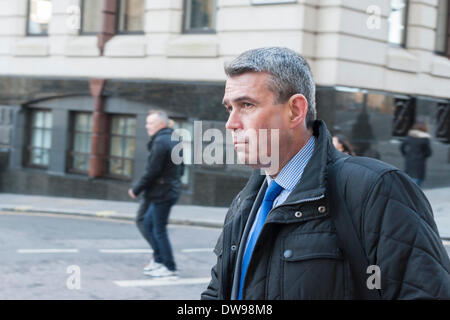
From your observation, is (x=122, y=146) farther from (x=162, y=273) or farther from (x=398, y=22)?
(x=162, y=273)

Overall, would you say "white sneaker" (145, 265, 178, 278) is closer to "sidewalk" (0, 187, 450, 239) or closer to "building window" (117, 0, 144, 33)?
"sidewalk" (0, 187, 450, 239)

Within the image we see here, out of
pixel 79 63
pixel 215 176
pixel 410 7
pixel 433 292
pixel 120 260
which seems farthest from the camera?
pixel 79 63

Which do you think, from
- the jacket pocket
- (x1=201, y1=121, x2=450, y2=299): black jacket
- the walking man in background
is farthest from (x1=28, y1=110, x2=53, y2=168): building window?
the jacket pocket

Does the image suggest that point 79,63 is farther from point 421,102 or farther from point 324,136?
point 324,136

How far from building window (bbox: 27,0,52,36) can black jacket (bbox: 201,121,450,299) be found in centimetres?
1710

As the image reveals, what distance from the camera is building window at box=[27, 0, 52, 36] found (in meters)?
18.1

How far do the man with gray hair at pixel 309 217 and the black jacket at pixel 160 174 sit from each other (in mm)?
5767

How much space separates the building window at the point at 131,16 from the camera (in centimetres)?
1666

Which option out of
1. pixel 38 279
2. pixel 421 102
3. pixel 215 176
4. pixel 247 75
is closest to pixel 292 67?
pixel 247 75

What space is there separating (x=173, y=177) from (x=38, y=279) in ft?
6.42

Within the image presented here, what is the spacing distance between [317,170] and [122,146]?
15.0m

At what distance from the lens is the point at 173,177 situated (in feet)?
26.9

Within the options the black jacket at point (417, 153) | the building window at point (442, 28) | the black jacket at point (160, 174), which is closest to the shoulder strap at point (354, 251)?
the black jacket at point (160, 174)

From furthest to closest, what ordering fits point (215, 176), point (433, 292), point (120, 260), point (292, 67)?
point (215, 176) < point (120, 260) < point (292, 67) < point (433, 292)
